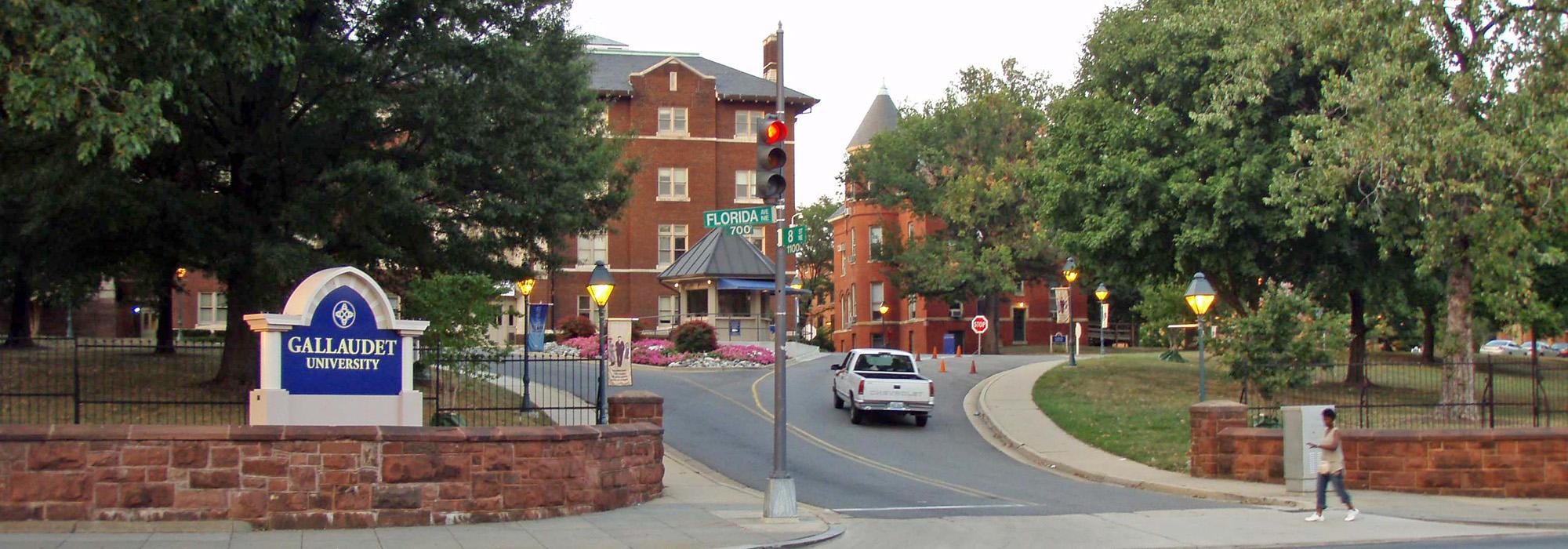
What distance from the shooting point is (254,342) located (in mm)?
24219

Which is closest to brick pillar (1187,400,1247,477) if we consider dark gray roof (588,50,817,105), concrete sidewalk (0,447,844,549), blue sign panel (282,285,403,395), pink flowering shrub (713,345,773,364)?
concrete sidewalk (0,447,844,549)

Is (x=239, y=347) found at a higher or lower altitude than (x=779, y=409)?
higher

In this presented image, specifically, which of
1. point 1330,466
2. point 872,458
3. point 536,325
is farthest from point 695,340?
point 1330,466

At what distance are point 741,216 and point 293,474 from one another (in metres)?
5.95

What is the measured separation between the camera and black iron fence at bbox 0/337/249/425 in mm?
19562

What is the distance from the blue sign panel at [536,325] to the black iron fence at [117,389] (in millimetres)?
13968

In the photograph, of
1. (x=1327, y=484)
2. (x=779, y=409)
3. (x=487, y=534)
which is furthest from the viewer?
(x=1327, y=484)

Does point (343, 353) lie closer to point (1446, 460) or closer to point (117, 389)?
point (117, 389)

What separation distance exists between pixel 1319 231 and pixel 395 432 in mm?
23295

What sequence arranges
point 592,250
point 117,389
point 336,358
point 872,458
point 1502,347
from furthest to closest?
point 1502,347 < point 592,250 < point 872,458 < point 117,389 < point 336,358

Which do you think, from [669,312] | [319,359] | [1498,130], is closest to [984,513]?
[319,359]

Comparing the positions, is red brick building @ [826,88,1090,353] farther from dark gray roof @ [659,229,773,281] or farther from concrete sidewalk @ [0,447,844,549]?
concrete sidewalk @ [0,447,844,549]

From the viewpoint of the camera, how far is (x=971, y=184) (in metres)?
56.3

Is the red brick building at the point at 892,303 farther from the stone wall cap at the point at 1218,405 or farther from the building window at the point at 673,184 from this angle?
the stone wall cap at the point at 1218,405
